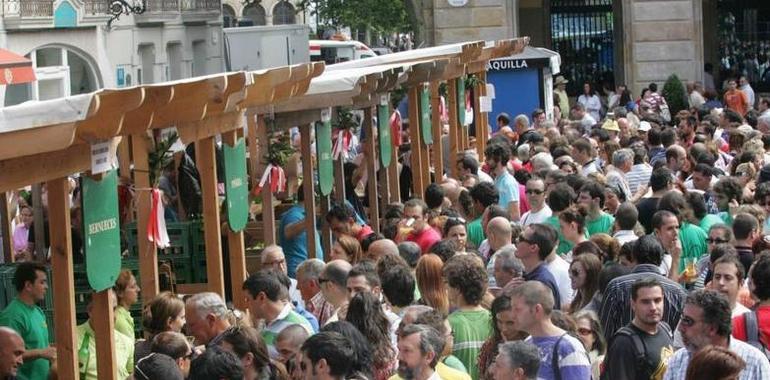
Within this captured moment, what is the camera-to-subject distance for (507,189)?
53.1 feet

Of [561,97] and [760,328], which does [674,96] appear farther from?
[760,328]

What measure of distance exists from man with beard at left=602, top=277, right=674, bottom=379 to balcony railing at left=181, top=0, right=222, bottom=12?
142 feet

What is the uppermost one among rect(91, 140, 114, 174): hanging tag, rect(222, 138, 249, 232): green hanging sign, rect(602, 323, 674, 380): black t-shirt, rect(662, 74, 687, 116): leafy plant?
rect(91, 140, 114, 174): hanging tag

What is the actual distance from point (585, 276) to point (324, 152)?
15.1 ft

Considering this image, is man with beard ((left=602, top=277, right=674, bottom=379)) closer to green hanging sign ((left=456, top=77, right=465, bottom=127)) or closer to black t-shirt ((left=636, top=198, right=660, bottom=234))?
black t-shirt ((left=636, top=198, right=660, bottom=234))

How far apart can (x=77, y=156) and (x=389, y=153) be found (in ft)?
27.7

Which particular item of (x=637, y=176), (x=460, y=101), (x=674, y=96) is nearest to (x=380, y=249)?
(x=637, y=176)

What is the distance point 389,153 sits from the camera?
17266 millimetres

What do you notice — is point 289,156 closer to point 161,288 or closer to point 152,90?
point 161,288

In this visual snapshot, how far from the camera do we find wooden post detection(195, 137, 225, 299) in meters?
11.4

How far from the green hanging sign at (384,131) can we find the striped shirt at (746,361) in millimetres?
8873

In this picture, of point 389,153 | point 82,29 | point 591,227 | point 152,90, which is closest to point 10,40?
point 82,29

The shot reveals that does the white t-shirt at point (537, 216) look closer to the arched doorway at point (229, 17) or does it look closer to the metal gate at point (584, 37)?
the metal gate at point (584, 37)

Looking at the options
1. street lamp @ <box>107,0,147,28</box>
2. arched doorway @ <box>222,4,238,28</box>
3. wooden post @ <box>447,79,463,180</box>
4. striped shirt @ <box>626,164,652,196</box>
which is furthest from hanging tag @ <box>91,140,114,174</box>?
arched doorway @ <box>222,4,238,28</box>
